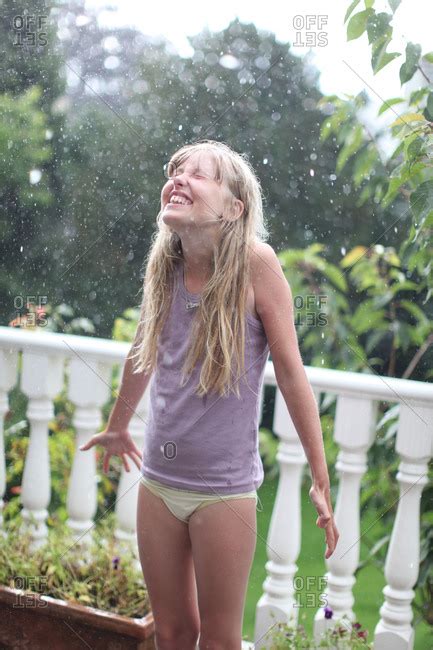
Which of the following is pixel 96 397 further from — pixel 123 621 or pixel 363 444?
pixel 363 444

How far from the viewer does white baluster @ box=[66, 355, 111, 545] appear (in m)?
1.85

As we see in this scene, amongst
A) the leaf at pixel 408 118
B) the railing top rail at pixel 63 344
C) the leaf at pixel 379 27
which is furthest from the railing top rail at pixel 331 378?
the leaf at pixel 379 27

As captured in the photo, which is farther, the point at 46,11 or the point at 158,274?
the point at 46,11

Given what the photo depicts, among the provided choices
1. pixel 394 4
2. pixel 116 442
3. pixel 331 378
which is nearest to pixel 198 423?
pixel 116 442

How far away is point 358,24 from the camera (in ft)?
4.76

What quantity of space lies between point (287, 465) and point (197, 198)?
61 cm

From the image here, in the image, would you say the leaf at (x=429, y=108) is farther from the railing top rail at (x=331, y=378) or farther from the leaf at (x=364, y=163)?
the railing top rail at (x=331, y=378)

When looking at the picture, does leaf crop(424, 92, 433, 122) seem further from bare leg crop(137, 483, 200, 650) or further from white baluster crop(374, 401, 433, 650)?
bare leg crop(137, 483, 200, 650)

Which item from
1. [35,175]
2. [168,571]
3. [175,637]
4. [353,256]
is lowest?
[175,637]

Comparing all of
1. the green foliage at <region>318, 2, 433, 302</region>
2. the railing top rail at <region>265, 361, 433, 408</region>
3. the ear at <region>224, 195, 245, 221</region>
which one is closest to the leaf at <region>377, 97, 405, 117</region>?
the green foliage at <region>318, 2, 433, 302</region>

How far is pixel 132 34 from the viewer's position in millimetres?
1639

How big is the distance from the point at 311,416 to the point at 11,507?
0.90 metres

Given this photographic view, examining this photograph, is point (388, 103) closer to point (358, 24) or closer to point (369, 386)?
point (358, 24)

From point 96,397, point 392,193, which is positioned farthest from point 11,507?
point 392,193
